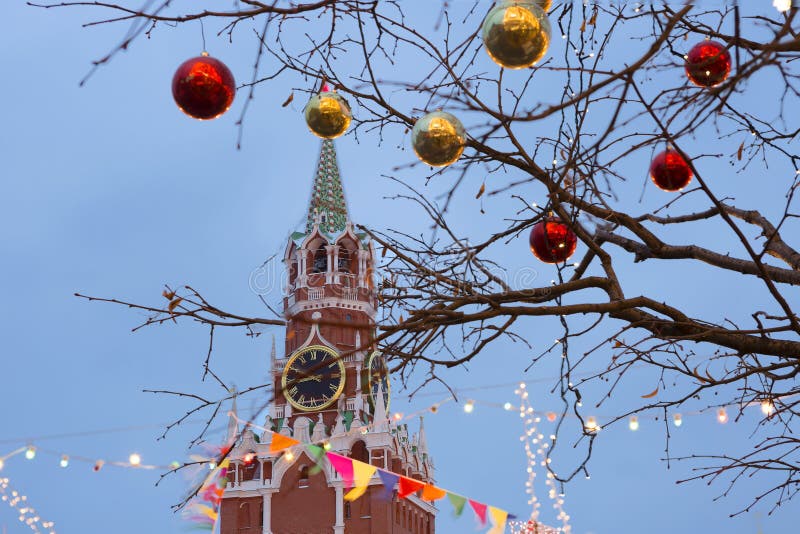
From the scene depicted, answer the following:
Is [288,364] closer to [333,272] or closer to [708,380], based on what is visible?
[333,272]

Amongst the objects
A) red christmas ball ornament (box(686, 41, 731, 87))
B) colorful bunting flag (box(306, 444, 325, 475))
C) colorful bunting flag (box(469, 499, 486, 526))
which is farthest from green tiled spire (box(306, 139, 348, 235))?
red christmas ball ornament (box(686, 41, 731, 87))

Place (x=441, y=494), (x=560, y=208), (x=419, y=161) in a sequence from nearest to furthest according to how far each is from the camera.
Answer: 1. (x=419, y=161)
2. (x=560, y=208)
3. (x=441, y=494)

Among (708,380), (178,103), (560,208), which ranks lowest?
(708,380)

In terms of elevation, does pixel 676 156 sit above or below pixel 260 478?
below

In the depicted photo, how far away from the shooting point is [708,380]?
3975 millimetres

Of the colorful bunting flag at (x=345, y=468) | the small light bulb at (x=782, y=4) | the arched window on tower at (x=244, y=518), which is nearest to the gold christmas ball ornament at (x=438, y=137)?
the small light bulb at (x=782, y=4)

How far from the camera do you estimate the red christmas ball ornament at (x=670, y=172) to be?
14.9ft

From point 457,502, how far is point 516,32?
54.9 feet

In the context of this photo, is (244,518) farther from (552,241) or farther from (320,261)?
(552,241)

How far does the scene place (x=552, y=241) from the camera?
458cm

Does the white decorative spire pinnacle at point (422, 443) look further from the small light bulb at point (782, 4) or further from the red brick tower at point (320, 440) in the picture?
the small light bulb at point (782, 4)

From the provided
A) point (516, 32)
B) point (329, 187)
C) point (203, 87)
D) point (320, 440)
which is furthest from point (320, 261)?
point (516, 32)

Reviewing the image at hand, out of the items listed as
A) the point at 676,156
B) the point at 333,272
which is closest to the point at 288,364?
the point at 333,272

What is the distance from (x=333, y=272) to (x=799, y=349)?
29.5 m
